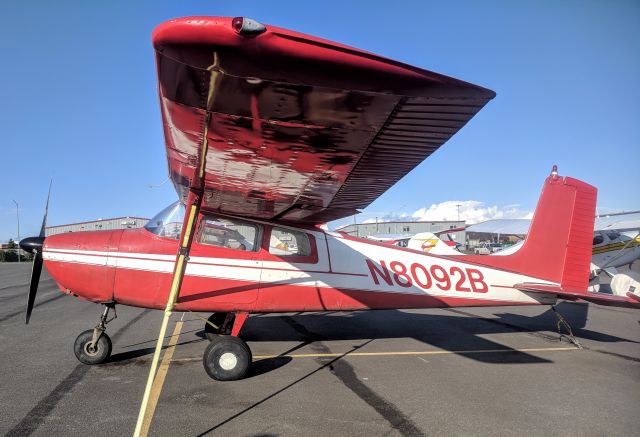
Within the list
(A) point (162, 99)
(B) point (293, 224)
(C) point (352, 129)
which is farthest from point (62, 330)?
(C) point (352, 129)

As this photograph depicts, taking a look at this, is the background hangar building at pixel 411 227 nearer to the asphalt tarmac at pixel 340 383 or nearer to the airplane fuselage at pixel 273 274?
the asphalt tarmac at pixel 340 383

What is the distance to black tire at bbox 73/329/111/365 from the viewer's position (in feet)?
17.1

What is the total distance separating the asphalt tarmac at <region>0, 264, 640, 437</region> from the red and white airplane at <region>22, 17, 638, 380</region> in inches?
24.2

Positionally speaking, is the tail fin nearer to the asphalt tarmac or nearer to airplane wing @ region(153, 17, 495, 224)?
the asphalt tarmac

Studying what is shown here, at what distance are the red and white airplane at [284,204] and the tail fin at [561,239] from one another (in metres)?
0.02

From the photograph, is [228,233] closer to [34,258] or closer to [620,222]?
[34,258]

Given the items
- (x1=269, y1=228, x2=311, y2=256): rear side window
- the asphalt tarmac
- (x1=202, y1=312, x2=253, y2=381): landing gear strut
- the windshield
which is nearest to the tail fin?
the asphalt tarmac

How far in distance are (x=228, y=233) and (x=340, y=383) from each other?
2.48 m

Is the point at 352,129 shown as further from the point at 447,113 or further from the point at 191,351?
the point at 191,351

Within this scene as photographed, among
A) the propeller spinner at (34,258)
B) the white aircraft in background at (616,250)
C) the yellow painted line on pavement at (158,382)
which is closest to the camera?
the yellow painted line on pavement at (158,382)

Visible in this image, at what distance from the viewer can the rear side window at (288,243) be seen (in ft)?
19.2

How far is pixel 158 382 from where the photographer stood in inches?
181

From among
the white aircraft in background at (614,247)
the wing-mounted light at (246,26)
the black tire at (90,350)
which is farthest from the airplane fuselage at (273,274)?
the white aircraft in background at (614,247)

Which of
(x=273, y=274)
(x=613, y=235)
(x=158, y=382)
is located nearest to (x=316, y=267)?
(x=273, y=274)
